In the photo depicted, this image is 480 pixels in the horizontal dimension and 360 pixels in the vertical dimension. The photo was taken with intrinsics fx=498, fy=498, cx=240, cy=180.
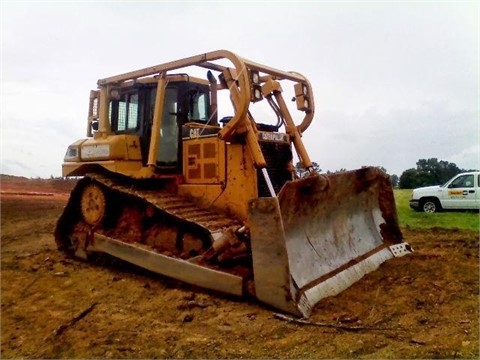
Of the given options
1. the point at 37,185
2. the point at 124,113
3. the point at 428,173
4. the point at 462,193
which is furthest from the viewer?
the point at 428,173

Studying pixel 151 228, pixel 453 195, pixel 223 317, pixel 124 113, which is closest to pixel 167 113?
pixel 124 113

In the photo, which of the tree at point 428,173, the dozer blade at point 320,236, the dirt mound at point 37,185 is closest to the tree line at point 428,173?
the tree at point 428,173

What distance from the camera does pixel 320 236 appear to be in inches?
241

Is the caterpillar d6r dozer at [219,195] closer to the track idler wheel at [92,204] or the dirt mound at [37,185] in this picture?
the track idler wheel at [92,204]

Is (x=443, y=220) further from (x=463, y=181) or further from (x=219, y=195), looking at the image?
(x=219, y=195)

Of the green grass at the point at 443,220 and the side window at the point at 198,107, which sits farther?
the green grass at the point at 443,220

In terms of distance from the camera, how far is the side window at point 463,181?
16.0m

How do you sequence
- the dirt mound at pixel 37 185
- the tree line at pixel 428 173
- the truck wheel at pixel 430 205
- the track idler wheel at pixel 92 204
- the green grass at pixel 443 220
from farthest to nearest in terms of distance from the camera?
the tree line at pixel 428 173
the dirt mound at pixel 37 185
the truck wheel at pixel 430 205
the green grass at pixel 443 220
the track idler wheel at pixel 92 204

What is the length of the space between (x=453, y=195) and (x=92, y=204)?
1260 cm

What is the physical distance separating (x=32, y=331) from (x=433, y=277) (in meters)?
4.43

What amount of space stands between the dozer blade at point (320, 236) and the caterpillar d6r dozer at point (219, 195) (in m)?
0.02

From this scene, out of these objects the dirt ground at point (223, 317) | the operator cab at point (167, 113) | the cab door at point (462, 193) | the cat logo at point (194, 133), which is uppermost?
the operator cab at point (167, 113)

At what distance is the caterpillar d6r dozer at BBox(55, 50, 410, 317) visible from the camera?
17.8 feet

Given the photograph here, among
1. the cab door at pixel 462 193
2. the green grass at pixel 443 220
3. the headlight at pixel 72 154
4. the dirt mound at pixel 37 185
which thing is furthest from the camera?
the dirt mound at pixel 37 185
